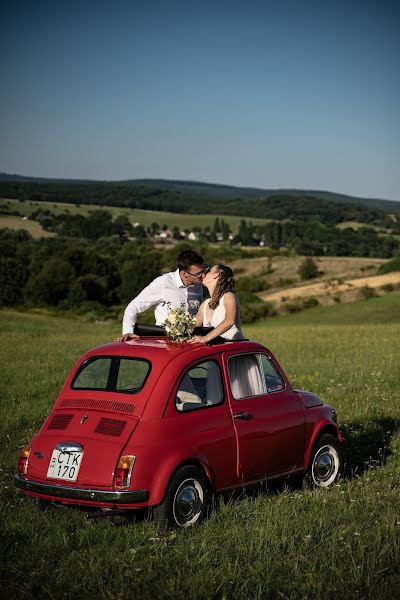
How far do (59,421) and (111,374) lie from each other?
86cm

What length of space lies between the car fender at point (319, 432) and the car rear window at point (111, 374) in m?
2.03

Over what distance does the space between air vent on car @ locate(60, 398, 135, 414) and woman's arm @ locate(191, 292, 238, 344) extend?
1.17 m

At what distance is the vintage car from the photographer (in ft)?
24.0

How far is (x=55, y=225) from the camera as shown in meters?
181

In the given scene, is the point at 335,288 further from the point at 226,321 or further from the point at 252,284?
the point at 226,321

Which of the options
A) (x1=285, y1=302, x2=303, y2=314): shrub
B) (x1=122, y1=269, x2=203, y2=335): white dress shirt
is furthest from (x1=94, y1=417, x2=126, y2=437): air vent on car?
(x1=285, y1=302, x2=303, y2=314): shrub

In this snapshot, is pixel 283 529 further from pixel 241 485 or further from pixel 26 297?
pixel 26 297

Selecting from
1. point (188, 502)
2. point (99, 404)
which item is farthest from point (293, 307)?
point (188, 502)

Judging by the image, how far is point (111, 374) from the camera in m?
8.67

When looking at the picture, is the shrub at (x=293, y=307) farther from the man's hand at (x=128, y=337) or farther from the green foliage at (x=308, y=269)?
the man's hand at (x=128, y=337)

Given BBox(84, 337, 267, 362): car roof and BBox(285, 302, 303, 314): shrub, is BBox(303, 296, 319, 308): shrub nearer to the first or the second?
BBox(285, 302, 303, 314): shrub

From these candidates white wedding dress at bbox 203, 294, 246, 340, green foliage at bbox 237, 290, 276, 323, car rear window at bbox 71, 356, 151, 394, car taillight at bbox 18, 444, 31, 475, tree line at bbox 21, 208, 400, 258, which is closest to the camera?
car taillight at bbox 18, 444, 31, 475

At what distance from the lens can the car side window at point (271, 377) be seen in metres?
9.11

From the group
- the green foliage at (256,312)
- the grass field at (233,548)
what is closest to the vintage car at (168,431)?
the grass field at (233,548)
